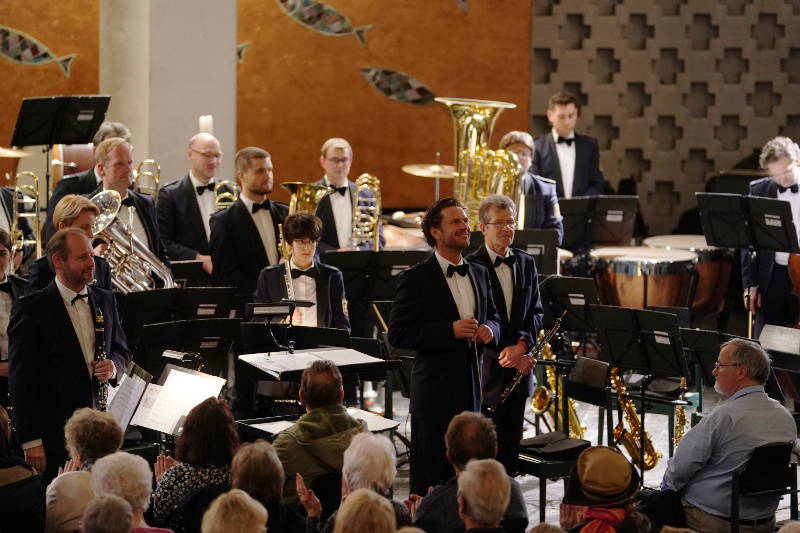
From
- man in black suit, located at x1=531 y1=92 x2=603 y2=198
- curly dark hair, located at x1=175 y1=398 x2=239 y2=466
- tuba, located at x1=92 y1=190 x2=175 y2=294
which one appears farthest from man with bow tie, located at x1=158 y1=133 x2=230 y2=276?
curly dark hair, located at x1=175 y1=398 x2=239 y2=466

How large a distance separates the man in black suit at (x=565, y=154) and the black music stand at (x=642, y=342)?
3582 mm

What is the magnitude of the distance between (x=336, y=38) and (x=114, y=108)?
2.91 m

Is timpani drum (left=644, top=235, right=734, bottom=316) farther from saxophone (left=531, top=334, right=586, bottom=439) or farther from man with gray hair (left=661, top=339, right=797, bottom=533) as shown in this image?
man with gray hair (left=661, top=339, right=797, bottom=533)

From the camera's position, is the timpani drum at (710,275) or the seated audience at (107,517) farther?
the timpani drum at (710,275)

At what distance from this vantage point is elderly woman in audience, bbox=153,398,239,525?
4.13 m

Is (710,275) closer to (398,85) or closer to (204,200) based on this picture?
(398,85)

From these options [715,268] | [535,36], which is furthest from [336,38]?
[715,268]

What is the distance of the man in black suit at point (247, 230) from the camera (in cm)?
695

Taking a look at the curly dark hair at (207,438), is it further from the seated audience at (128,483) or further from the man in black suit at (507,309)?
the man in black suit at (507,309)

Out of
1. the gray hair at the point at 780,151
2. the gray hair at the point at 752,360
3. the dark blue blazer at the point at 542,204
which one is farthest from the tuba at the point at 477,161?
the gray hair at the point at 752,360

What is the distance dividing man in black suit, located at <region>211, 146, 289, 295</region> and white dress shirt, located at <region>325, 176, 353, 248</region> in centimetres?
93

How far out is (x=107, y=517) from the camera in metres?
3.48

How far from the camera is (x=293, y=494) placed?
4543 millimetres

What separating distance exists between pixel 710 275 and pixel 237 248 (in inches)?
179
